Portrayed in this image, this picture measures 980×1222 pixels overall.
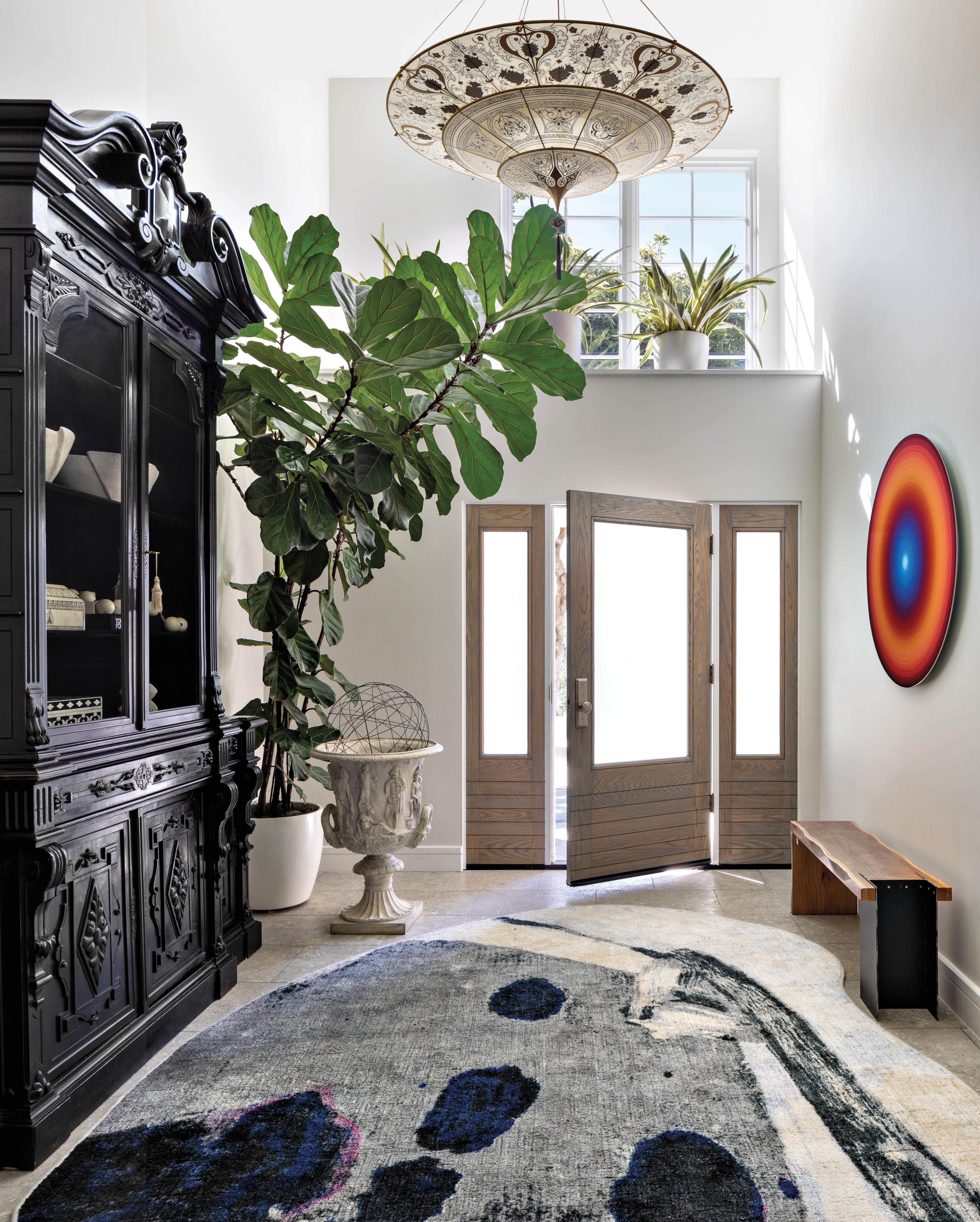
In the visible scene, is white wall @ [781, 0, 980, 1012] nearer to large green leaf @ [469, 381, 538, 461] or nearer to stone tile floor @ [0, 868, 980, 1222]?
stone tile floor @ [0, 868, 980, 1222]

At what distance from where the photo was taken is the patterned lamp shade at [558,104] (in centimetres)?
334

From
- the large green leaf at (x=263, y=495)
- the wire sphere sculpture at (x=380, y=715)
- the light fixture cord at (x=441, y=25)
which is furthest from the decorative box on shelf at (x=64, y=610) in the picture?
the light fixture cord at (x=441, y=25)

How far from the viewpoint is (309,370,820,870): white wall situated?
475cm

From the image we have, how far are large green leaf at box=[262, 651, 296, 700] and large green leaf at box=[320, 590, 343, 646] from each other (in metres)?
0.24

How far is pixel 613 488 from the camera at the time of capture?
4801 millimetres

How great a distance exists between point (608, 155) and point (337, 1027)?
142 inches

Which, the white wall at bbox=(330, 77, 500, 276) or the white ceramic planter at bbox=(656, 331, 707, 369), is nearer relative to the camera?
the white ceramic planter at bbox=(656, 331, 707, 369)

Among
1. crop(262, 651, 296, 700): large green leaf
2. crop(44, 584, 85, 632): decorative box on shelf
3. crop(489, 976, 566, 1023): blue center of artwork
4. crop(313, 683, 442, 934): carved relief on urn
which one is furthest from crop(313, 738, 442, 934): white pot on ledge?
crop(44, 584, 85, 632): decorative box on shelf

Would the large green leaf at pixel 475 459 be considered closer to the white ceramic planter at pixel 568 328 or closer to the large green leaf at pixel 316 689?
the large green leaf at pixel 316 689

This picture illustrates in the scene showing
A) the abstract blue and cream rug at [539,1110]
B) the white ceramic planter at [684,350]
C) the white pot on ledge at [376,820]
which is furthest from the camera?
the white ceramic planter at [684,350]

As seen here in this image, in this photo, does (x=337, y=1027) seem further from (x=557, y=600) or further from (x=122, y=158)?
(x=557, y=600)

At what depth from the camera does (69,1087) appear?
7.17 feet

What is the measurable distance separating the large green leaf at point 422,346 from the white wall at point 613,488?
179 cm

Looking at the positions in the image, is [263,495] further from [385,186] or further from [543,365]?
[385,186]
